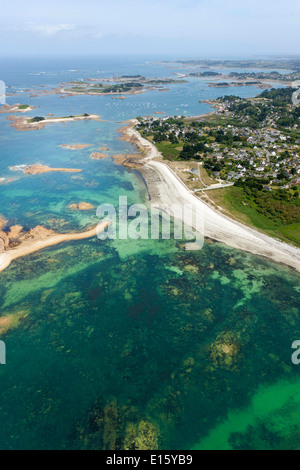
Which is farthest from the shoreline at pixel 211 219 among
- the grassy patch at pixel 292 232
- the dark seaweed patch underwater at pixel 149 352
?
the dark seaweed patch underwater at pixel 149 352

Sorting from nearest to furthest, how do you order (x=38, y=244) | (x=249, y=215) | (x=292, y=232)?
1. (x=38, y=244)
2. (x=292, y=232)
3. (x=249, y=215)

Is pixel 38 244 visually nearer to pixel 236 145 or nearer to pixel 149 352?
pixel 149 352

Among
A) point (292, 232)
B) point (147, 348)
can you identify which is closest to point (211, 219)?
point (292, 232)

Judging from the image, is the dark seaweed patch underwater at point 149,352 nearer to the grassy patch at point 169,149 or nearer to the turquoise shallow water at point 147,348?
the turquoise shallow water at point 147,348

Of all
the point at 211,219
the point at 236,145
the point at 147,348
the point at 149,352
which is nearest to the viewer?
the point at 149,352

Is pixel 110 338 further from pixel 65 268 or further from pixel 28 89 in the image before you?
pixel 28 89

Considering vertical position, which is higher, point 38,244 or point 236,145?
point 236,145
